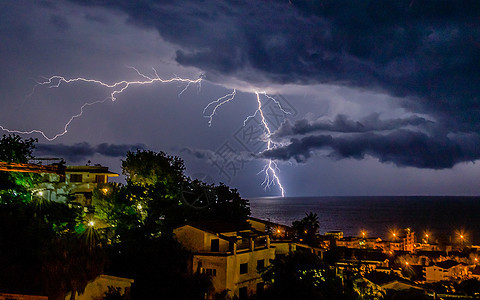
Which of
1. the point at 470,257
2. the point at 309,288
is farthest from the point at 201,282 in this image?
the point at 470,257

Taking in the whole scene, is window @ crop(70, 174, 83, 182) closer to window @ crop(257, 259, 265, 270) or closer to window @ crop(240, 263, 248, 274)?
window @ crop(257, 259, 265, 270)

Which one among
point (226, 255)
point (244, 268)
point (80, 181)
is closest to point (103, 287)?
point (226, 255)

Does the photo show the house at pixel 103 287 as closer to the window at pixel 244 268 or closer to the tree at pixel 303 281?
the tree at pixel 303 281

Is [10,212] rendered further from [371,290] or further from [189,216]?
[371,290]

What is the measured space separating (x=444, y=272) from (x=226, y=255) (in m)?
24.8

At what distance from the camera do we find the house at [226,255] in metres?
20.7

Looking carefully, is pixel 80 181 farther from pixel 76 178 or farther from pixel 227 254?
pixel 227 254

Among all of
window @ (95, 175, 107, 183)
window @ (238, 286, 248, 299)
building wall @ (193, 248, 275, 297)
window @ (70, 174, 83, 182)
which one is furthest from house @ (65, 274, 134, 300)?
window @ (70, 174, 83, 182)

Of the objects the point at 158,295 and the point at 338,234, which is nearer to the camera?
the point at 158,295

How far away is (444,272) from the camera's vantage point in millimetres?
35719

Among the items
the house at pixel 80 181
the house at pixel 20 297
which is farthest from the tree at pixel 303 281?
the house at pixel 80 181

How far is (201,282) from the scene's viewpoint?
18.2 metres

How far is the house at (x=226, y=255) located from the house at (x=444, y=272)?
807 inches

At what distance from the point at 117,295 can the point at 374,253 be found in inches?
1199
